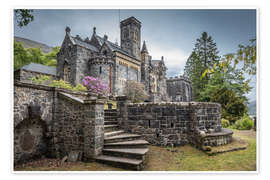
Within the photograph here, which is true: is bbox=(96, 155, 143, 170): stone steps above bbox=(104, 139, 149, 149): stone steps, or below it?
below

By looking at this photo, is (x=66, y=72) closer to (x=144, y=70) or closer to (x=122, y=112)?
(x=144, y=70)

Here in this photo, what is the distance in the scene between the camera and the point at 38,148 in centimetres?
474

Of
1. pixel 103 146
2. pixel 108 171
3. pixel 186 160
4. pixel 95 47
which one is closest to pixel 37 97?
pixel 103 146

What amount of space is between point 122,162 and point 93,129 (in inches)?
50.0

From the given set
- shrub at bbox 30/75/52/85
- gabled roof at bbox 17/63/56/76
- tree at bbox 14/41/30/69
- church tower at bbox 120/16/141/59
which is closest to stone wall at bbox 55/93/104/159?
tree at bbox 14/41/30/69

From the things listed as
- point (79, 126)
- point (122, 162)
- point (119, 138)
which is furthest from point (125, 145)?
point (79, 126)

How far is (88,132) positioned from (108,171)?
1351mm

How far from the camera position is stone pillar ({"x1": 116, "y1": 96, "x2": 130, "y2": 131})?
240 inches

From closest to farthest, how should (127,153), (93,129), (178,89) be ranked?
(127,153), (93,129), (178,89)

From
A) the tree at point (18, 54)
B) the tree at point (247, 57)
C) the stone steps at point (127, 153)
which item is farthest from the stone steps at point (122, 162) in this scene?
the tree at point (18, 54)

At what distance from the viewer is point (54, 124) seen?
16.4ft

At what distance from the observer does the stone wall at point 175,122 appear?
551 centimetres

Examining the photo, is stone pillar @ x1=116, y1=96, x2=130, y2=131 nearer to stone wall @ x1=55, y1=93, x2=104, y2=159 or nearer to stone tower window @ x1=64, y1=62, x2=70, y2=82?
stone wall @ x1=55, y1=93, x2=104, y2=159

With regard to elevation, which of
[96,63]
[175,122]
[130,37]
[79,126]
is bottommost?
[175,122]
